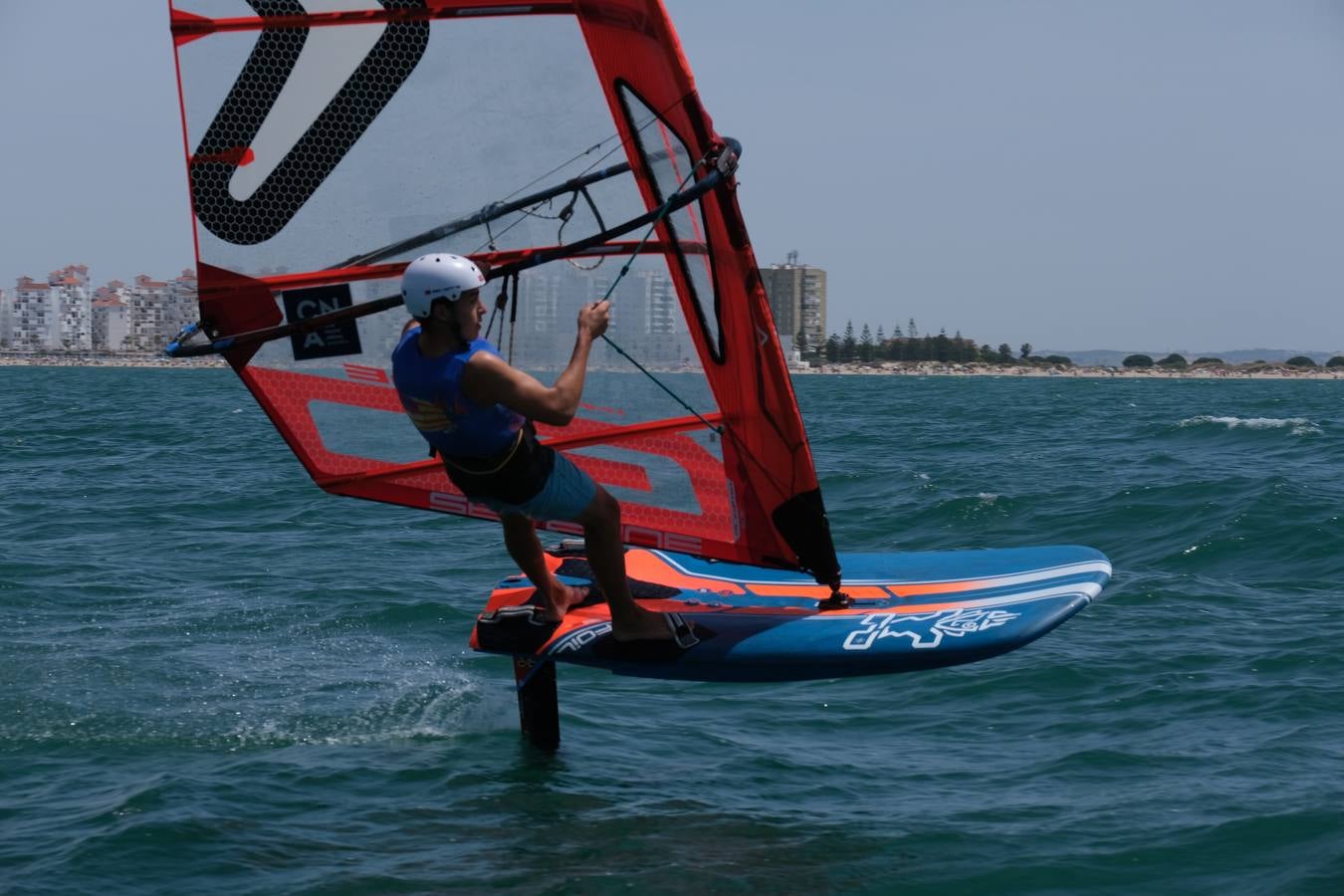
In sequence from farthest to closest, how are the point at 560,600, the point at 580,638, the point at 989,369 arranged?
the point at 989,369, the point at 560,600, the point at 580,638

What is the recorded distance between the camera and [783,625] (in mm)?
5574

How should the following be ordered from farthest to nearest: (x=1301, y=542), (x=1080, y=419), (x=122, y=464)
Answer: (x=1080, y=419) → (x=122, y=464) → (x=1301, y=542)

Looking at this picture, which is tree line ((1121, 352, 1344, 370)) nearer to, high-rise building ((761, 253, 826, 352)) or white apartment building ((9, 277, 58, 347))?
high-rise building ((761, 253, 826, 352))

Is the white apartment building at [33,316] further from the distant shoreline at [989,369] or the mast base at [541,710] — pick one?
the mast base at [541,710]

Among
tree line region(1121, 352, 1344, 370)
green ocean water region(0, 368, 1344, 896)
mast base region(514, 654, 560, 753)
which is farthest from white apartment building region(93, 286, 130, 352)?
mast base region(514, 654, 560, 753)

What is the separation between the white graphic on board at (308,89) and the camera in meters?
5.03

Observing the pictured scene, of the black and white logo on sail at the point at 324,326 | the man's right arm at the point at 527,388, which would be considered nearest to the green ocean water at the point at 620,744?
the man's right arm at the point at 527,388

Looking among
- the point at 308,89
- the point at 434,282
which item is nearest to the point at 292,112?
the point at 308,89

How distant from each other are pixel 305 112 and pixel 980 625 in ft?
10.0

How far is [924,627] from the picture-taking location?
5.43 meters

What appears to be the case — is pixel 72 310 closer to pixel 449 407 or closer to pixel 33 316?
pixel 33 316

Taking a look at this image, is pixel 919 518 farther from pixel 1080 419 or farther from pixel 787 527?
pixel 1080 419

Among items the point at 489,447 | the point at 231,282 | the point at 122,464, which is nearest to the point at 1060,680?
the point at 489,447

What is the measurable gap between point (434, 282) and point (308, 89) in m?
0.96
